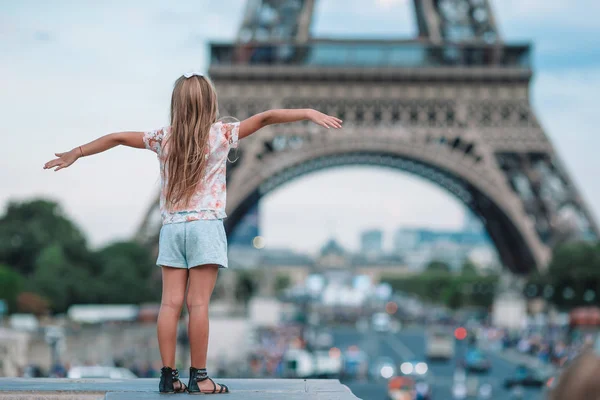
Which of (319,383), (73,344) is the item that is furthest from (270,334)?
(319,383)

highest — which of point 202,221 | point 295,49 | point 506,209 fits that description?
point 295,49

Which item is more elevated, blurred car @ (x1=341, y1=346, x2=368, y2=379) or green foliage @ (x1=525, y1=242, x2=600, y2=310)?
green foliage @ (x1=525, y1=242, x2=600, y2=310)

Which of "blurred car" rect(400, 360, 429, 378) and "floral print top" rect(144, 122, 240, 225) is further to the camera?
"blurred car" rect(400, 360, 429, 378)

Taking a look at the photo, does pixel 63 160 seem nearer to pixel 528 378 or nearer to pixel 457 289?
pixel 528 378

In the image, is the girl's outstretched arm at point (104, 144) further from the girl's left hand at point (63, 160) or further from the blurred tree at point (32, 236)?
the blurred tree at point (32, 236)

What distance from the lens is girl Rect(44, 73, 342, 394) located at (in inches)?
229

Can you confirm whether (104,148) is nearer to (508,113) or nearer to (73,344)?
(73,344)

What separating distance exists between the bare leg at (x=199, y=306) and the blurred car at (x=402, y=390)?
2344 cm

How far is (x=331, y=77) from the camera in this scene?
46500 mm

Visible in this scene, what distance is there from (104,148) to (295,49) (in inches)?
1641

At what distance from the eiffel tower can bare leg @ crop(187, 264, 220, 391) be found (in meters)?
39.1

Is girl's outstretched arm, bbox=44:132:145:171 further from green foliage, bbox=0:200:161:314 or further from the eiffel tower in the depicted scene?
green foliage, bbox=0:200:161:314

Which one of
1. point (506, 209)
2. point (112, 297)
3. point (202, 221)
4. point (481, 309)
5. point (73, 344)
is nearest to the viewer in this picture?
point (202, 221)

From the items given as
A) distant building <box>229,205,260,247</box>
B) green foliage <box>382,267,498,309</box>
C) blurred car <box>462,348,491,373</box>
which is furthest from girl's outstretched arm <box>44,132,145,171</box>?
green foliage <box>382,267,498,309</box>
